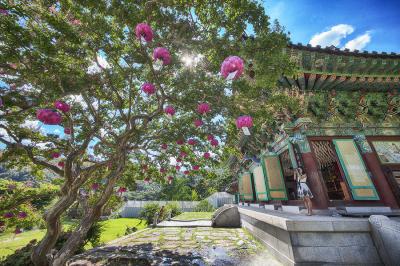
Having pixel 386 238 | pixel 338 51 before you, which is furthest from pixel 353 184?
pixel 338 51

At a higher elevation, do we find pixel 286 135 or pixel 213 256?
pixel 286 135

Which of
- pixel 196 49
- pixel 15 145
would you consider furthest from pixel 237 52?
pixel 15 145

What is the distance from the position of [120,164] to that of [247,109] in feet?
12.1

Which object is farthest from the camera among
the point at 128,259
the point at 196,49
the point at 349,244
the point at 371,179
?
the point at 371,179

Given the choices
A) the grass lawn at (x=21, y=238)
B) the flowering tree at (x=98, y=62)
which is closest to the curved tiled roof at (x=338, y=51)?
the flowering tree at (x=98, y=62)

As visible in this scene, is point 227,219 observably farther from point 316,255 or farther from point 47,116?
point 47,116

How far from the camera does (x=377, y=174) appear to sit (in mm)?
6066

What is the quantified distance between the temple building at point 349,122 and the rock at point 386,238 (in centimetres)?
202

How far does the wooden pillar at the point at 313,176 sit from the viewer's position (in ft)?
18.2

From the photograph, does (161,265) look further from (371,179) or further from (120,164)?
(371,179)

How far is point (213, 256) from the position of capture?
4438mm

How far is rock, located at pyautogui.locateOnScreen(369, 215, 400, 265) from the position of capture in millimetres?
3043

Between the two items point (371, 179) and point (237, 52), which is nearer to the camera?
point (237, 52)

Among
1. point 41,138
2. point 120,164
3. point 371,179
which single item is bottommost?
point 371,179
